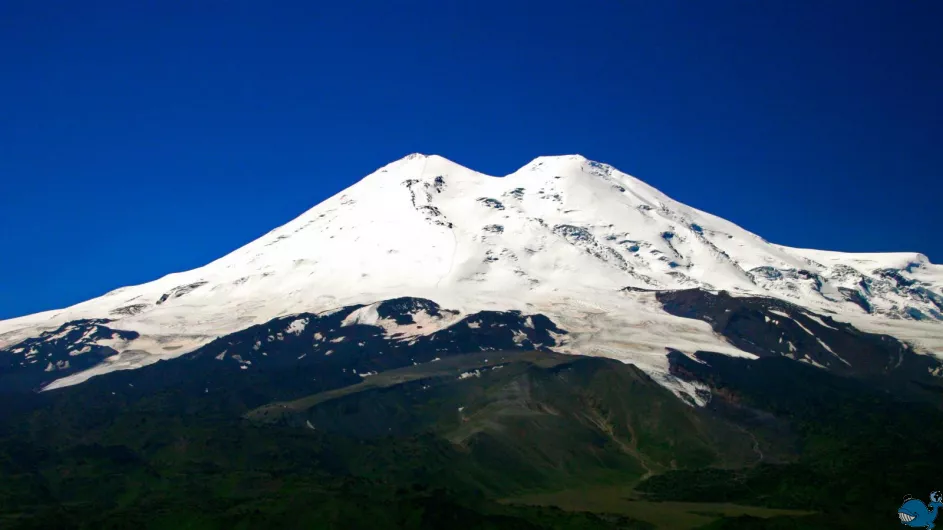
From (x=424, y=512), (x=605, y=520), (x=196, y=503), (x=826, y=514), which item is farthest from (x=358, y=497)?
(x=826, y=514)

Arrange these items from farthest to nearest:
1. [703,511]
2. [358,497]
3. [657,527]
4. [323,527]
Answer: [703,511], [657,527], [358,497], [323,527]

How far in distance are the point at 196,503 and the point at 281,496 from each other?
1412cm

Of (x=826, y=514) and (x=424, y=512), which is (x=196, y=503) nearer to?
Answer: (x=424, y=512)

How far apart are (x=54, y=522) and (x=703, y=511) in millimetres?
110402

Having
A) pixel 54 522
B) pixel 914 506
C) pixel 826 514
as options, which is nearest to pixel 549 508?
pixel 826 514

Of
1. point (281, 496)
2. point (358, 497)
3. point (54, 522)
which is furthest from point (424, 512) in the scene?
point (54, 522)

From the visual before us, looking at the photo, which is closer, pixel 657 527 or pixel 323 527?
pixel 323 527

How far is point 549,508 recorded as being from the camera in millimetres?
196500

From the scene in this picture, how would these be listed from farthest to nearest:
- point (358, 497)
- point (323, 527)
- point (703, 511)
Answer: point (703, 511) < point (358, 497) < point (323, 527)

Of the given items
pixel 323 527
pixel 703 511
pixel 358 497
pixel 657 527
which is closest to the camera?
pixel 323 527

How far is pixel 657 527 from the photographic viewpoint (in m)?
187

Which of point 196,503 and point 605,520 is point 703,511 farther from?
point 196,503

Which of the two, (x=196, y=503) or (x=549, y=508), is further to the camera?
(x=549, y=508)

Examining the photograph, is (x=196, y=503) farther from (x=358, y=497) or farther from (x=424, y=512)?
(x=424, y=512)
